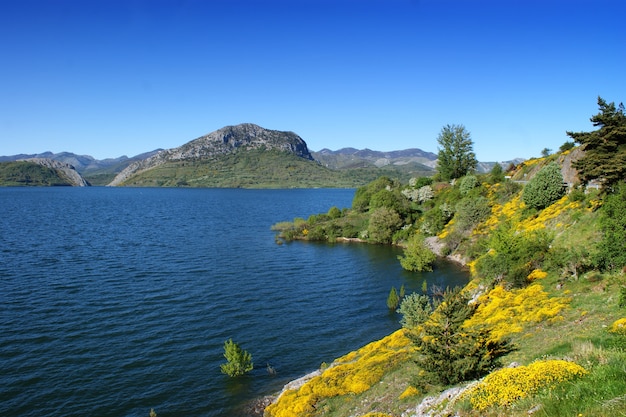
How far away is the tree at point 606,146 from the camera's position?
36062 mm

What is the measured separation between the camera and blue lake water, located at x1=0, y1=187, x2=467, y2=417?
1209 inches

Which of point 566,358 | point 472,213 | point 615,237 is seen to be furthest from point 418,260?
point 566,358

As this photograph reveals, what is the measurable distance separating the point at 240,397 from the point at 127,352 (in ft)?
42.5

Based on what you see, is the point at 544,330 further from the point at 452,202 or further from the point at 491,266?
the point at 452,202

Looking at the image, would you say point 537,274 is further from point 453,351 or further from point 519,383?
point 519,383

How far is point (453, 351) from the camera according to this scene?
767 inches

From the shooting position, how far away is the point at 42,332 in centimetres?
3934

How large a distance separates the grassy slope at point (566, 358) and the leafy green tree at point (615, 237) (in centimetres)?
117

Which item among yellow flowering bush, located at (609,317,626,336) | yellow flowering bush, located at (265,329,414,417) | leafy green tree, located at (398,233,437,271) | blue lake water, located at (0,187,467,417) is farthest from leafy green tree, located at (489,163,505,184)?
yellow flowering bush, located at (609,317,626,336)

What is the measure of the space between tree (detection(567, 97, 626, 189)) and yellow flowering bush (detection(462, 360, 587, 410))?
29.6 metres

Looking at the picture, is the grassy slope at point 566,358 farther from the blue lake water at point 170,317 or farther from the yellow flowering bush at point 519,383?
the blue lake water at point 170,317

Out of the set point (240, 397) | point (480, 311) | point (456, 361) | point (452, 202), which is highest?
point (452, 202)

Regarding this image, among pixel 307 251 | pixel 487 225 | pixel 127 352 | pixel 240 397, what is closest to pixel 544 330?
pixel 240 397

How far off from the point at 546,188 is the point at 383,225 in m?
40.0
